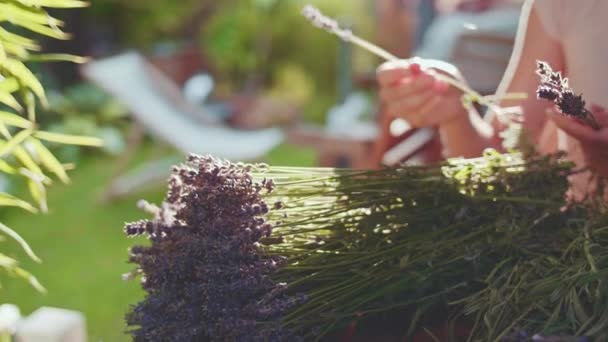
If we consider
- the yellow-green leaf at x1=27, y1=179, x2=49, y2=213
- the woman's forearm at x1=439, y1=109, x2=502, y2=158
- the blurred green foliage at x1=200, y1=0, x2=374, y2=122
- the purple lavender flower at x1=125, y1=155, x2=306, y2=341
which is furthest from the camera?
the blurred green foliage at x1=200, y1=0, x2=374, y2=122

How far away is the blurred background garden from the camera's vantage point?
3668 millimetres

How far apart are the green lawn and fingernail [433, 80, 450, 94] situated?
2.07 metres

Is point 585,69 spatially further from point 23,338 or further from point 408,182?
point 23,338

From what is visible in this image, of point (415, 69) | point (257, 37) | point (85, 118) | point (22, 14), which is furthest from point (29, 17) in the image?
point (257, 37)

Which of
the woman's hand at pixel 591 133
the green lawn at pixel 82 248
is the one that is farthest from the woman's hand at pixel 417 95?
the green lawn at pixel 82 248

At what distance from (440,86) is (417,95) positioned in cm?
4

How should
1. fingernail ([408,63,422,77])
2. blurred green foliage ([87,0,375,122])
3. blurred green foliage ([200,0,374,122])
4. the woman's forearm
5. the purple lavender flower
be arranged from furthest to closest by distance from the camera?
blurred green foliage ([200,0,374,122]), blurred green foliage ([87,0,375,122]), the woman's forearm, fingernail ([408,63,422,77]), the purple lavender flower

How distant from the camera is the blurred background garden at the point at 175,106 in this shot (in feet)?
12.0

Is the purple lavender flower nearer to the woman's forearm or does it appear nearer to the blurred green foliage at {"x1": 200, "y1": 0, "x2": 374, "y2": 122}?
the woman's forearm

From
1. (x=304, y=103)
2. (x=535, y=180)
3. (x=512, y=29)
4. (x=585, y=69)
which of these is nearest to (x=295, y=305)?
(x=535, y=180)

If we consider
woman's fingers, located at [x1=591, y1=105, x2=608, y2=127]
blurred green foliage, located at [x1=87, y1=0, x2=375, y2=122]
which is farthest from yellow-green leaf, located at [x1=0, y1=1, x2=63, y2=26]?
blurred green foliage, located at [x1=87, y1=0, x2=375, y2=122]

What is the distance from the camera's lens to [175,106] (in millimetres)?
4895

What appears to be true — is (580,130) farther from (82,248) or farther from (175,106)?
(175,106)

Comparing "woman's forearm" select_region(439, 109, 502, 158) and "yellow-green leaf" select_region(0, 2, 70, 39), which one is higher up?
"yellow-green leaf" select_region(0, 2, 70, 39)
